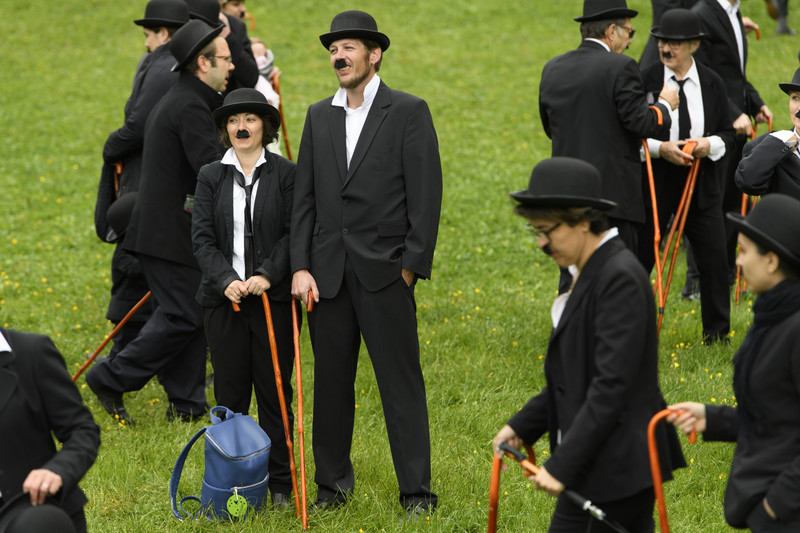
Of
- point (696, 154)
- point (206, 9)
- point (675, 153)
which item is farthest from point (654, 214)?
point (206, 9)

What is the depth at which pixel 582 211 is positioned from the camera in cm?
351

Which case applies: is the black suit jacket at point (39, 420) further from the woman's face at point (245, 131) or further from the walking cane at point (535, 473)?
the woman's face at point (245, 131)

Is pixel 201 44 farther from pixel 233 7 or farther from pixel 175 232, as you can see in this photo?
pixel 233 7

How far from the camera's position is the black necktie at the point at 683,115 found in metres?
7.44

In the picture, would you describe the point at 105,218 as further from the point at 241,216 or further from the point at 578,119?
the point at 578,119

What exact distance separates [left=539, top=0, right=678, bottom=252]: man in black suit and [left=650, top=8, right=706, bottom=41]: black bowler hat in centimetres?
54

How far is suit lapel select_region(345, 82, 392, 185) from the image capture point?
5305 mm

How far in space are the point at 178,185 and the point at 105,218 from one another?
1136 mm

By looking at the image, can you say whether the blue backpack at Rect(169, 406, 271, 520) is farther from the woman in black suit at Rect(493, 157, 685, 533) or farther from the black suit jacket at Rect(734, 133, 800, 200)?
the black suit jacket at Rect(734, 133, 800, 200)

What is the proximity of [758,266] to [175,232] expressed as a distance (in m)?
4.33

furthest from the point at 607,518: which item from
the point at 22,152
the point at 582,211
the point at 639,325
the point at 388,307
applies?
the point at 22,152

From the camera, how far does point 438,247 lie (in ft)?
36.5

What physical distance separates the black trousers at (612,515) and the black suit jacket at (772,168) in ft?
9.01

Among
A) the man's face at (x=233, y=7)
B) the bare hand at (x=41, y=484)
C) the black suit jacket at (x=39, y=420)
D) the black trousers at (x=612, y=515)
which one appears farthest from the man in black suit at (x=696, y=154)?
the bare hand at (x=41, y=484)
